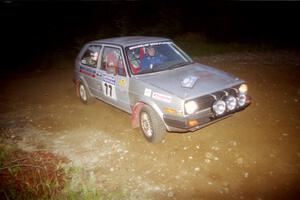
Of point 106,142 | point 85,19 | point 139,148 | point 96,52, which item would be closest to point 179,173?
point 139,148

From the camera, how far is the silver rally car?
4.12m

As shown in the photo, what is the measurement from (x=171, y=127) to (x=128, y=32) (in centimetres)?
1426

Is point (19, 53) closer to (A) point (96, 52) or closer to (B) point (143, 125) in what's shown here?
(A) point (96, 52)

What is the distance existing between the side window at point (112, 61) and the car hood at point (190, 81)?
1.89 ft

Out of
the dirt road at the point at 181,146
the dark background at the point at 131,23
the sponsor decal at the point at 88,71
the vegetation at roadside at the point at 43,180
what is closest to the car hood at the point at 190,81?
the dirt road at the point at 181,146

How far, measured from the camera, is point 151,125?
4.57 meters

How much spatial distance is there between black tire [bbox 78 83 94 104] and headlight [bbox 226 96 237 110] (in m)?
3.75

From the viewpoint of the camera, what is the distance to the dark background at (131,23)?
16000 millimetres

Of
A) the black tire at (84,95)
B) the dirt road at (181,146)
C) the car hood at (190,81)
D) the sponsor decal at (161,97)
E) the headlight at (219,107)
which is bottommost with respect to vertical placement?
the dirt road at (181,146)

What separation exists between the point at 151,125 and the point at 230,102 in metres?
1.40

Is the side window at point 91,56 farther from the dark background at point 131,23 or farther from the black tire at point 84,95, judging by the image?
the dark background at point 131,23

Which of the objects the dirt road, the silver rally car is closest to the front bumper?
the silver rally car

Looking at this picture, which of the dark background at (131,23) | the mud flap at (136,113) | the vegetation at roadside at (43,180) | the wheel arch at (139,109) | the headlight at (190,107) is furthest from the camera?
the dark background at (131,23)

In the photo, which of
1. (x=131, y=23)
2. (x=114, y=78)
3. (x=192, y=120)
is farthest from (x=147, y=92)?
(x=131, y=23)
